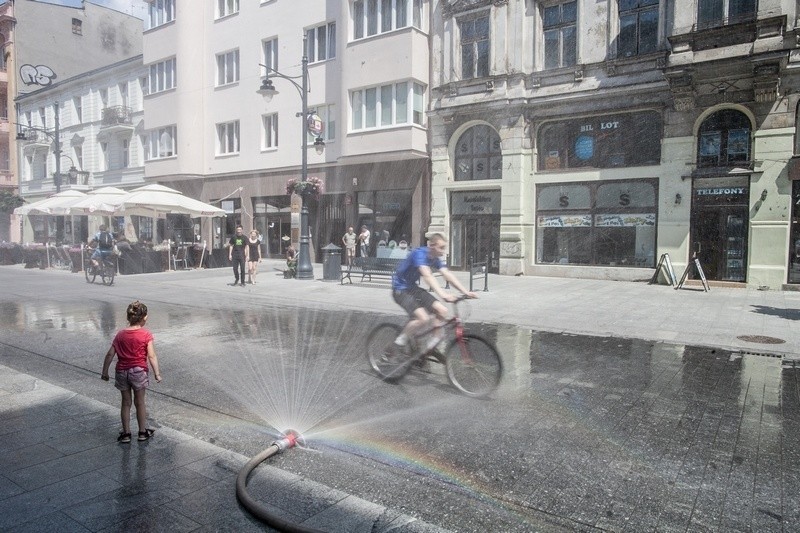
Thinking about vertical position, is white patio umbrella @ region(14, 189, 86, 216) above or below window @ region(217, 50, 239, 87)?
below

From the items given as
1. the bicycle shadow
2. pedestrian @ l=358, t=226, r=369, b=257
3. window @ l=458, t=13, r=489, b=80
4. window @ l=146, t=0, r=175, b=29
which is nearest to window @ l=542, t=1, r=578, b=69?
window @ l=458, t=13, r=489, b=80

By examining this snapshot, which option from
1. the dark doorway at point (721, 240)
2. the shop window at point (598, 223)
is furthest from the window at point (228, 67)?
the dark doorway at point (721, 240)

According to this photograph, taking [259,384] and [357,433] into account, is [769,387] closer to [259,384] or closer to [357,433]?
[357,433]

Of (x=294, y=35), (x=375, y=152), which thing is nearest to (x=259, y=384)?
(x=375, y=152)

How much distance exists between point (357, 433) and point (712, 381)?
4.31m

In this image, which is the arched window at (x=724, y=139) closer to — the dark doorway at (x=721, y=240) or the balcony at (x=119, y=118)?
the dark doorway at (x=721, y=240)

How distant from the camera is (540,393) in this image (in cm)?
593

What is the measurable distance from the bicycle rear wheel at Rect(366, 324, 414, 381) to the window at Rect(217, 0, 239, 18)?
86.5 feet

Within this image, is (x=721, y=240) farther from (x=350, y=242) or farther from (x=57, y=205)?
(x=57, y=205)

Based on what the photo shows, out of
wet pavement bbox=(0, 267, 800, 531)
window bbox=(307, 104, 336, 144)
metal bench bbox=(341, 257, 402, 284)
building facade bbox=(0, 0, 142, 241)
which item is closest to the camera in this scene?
wet pavement bbox=(0, 267, 800, 531)

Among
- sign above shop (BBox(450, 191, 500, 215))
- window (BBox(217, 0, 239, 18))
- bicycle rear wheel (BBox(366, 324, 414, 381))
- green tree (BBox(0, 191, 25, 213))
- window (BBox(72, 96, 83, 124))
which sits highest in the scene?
window (BBox(217, 0, 239, 18))

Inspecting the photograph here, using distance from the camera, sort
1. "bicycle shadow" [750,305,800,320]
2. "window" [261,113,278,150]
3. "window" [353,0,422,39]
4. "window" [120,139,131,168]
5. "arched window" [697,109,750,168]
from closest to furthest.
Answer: "bicycle shadow" [750,305,800,320]
"arched window" [697,109,750,168]
"window" [353,0,422,39]
"window" [261,113,278,150]
"window" [120,139,131,168]

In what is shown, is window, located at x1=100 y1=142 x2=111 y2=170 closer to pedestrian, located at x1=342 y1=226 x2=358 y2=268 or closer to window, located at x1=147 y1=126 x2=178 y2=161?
window, located at x1=147 y1=126 x2=178 y2=161

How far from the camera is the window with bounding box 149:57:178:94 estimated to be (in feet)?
98.1
